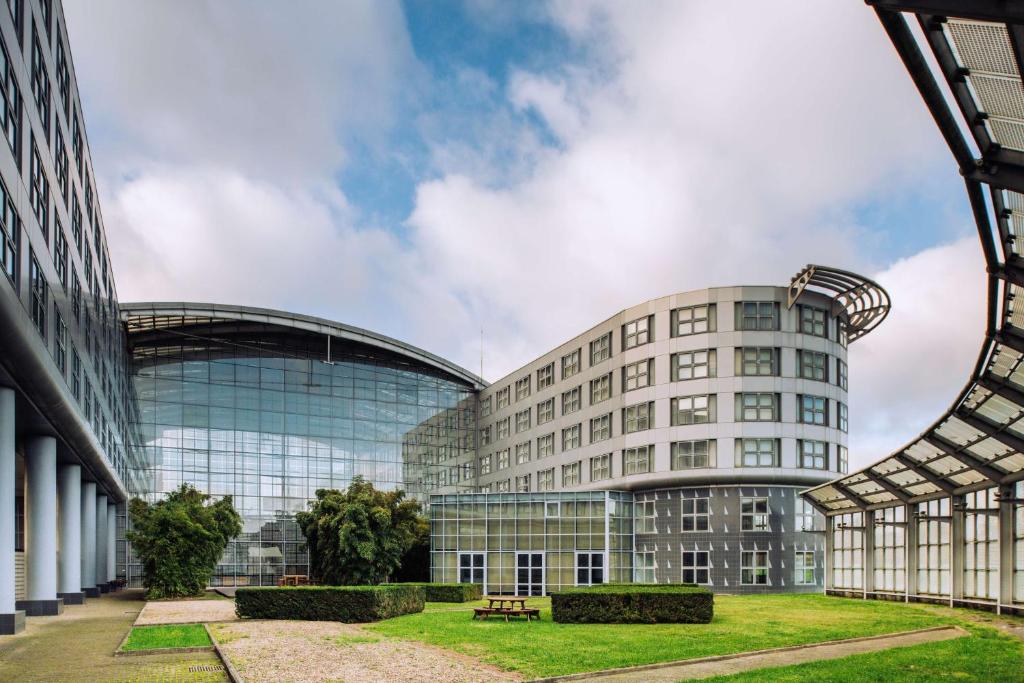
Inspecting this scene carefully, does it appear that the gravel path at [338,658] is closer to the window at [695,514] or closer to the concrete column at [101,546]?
the window at [695,514]

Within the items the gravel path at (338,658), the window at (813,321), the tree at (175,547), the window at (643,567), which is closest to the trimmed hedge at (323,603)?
the gravel path at (338,658)

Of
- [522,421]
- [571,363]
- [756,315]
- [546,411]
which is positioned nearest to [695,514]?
[756,315]

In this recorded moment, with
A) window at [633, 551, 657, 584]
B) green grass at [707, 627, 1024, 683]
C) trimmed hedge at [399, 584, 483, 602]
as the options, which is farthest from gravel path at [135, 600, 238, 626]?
window at [633, 551, 657, 584]

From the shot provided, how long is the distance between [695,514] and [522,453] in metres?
23.3

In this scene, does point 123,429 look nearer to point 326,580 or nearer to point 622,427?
point 326,580

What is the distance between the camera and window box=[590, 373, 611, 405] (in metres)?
60.3

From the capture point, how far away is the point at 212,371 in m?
71.6

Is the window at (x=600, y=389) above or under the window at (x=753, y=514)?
above

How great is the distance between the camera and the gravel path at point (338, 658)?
18094mm

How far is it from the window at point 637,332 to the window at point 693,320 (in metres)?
1.97

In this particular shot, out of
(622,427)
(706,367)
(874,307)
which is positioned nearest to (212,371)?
(622,427)

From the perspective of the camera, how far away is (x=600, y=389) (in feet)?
201

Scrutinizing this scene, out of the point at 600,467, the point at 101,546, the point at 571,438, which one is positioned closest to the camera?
the point at 600,467

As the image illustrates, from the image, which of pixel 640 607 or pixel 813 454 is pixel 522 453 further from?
pixel 640 607
